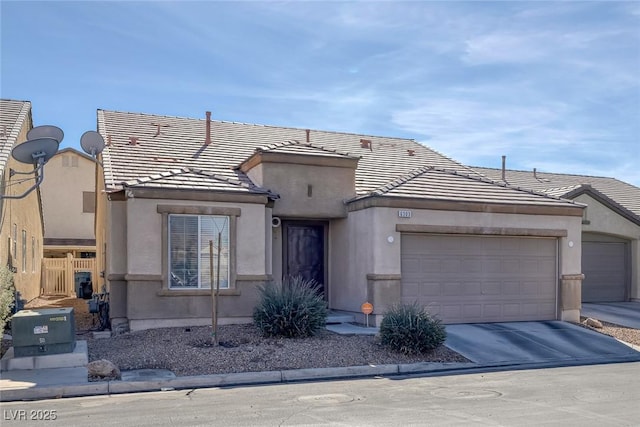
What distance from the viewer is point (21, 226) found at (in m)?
19.2

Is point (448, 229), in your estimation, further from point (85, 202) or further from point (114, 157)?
point (85, 202)

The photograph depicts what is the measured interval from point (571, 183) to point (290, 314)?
57.9 ft

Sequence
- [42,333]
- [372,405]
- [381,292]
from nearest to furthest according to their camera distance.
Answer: [372,405]
[42,333]
[381,292]

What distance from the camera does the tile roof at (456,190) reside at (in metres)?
15.8

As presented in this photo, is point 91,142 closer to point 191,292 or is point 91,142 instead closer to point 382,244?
point 191,292

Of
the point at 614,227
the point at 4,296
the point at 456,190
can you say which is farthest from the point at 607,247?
the point at 4,296

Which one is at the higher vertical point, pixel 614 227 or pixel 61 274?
pixel 614 227

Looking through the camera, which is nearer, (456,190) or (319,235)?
(456,190)

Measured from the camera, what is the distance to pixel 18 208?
18375 millimetres

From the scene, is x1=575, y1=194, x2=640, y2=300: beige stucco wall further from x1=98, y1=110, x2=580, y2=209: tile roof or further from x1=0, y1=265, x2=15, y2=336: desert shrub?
x1=0, y1=265, x2=15, y2=336: desert shrub

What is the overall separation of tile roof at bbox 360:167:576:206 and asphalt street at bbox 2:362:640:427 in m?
5.97

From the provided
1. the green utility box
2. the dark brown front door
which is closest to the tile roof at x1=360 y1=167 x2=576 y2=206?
the dark brown front door

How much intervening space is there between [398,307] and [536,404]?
14.4ft

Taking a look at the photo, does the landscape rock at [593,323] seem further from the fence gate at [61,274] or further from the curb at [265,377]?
the fence gate at [61,274]
